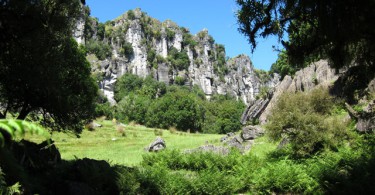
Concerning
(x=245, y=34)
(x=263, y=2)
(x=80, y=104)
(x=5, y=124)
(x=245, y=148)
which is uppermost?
(x=263, y=2)

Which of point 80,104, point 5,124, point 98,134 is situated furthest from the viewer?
point 98,134

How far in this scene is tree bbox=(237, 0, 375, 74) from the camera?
8.20 meters

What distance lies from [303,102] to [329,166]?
11.1 metres

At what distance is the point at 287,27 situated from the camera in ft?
34.6

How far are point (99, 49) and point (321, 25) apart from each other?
15979cm

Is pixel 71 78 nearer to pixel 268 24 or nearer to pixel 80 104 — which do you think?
pixel 80 104

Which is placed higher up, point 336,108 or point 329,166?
point 336,108

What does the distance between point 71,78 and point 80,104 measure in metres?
2.18

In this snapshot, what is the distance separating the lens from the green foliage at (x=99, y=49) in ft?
519

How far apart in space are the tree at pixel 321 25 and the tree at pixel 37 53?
8.30 meters

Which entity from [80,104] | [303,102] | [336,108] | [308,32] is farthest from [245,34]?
[336,108]

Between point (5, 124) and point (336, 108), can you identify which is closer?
point (5, 124)

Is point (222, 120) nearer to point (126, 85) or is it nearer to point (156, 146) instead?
point (126, 85)

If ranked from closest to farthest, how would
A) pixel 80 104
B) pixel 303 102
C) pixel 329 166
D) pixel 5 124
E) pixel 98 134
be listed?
pixel 5 124 → pixel 329 166 → pixel 80 104 → pixel 303 102 → pixel 98 134
